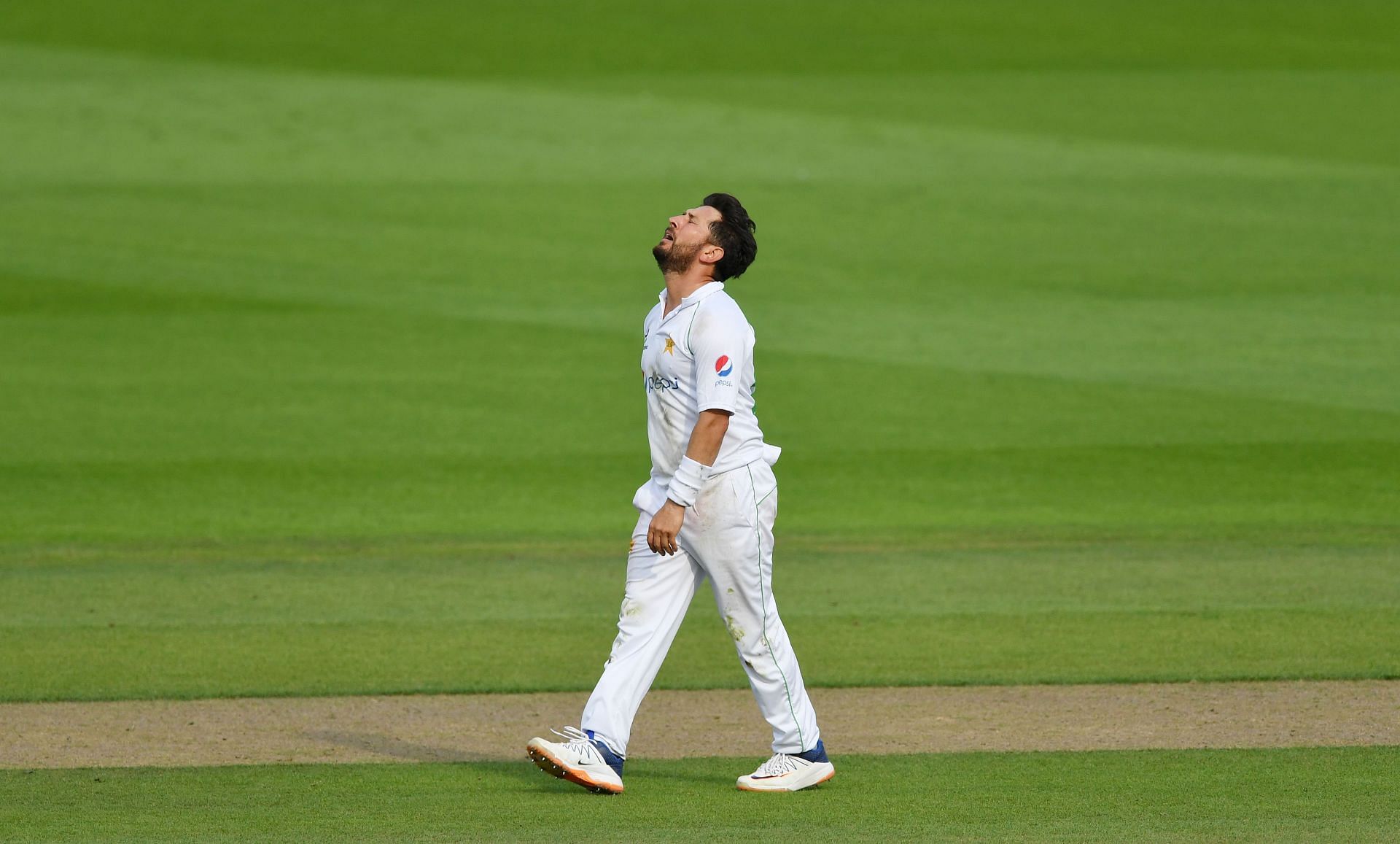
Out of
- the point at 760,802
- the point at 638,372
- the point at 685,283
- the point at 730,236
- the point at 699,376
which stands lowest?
the point at 760,802

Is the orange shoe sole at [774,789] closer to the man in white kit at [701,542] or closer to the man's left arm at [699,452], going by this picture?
the man in white kit at [701,542]

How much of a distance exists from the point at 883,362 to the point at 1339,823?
15954 mm

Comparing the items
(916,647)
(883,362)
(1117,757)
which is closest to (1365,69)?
(883,362)

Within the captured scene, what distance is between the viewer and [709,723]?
8.48 metres

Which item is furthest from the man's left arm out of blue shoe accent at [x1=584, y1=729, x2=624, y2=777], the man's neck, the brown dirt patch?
the brown dirt patch

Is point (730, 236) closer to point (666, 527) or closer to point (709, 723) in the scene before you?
point (666, 527)

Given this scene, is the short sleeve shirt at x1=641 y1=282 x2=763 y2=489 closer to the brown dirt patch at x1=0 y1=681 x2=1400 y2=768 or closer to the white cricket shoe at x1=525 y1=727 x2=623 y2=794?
the white cricket shoe at x1=525 y1=727 x2=623 y2=794

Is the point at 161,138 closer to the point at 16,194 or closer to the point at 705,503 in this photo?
the point at 16,194

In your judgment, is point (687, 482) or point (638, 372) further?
point (638, 372)

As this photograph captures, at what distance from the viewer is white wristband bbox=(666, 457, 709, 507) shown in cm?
661

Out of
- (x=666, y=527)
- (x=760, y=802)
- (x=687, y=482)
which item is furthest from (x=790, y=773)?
(x=687, y=482)

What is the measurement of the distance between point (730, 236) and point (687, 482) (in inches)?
38.9

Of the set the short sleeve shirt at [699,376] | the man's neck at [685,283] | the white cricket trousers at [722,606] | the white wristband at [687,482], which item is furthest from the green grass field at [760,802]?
the man's neck at [685,283]

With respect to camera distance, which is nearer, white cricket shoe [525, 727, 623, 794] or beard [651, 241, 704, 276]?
white cricket shoe [525, 727, 623, 794]
